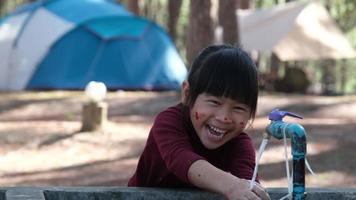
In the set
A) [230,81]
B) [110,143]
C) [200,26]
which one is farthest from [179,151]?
[200,26]

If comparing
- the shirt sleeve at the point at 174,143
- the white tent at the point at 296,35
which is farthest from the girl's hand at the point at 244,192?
the white tent at the point at 296,35

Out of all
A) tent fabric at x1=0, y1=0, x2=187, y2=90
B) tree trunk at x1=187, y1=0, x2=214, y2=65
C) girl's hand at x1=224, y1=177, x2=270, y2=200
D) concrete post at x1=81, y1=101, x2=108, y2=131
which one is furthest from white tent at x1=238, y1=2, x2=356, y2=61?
girl's hand at x1=224, y1=177, x2=270, y2=200

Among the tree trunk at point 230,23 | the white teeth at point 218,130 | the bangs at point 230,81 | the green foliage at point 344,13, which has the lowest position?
the green foliage at point 344,13

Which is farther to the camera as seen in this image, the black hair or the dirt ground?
the dirt ground

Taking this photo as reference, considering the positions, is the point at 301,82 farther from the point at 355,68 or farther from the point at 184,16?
the point at 355,68

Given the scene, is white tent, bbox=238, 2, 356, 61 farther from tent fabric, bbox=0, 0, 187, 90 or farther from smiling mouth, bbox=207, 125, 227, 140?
smiling mouth, bbox=207, 125, 227, 140

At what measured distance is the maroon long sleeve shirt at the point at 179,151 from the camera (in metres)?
2.22

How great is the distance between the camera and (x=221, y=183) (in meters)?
2.01

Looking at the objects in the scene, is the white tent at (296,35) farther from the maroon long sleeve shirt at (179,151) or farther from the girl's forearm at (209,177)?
the girl's forearm at (209,177)

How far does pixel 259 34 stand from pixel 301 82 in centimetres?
159

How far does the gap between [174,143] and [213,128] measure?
147mm

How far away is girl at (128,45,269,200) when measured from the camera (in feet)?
6.83

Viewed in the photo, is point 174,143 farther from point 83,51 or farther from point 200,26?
point 83,51

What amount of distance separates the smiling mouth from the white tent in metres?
14.6
